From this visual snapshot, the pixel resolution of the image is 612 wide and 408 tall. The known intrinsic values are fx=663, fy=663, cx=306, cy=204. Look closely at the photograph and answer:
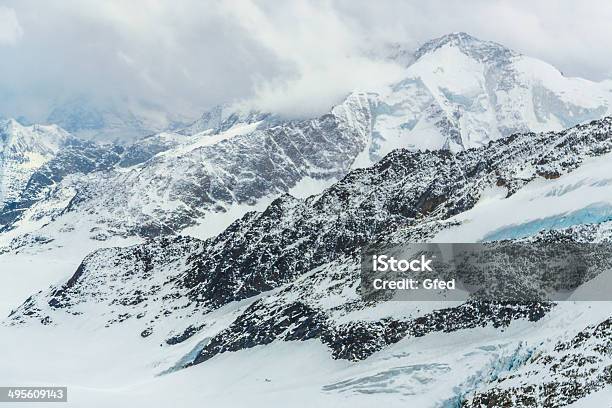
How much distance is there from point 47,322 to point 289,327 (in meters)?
103

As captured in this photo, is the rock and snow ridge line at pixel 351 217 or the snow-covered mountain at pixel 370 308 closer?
the snow-covered mountain at pixel 370 308

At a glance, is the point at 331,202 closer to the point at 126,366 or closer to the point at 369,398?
the point at 126,366

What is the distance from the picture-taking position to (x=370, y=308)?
102m

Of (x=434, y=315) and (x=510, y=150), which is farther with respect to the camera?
(x=510, y=150)

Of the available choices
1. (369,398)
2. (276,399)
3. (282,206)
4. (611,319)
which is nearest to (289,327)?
(276,399)

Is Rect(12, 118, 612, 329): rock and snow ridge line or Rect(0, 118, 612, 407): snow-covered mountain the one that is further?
Rect(12, 118, 612, 329): rock and snow ridge line

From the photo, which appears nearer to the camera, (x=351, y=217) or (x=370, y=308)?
(x=370, y=308)

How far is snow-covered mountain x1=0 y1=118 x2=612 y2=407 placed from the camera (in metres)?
75.4

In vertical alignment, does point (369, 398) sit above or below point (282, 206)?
below

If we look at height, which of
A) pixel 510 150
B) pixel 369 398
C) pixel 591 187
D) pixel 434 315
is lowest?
pixel 369 398

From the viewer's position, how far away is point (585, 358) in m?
59.5

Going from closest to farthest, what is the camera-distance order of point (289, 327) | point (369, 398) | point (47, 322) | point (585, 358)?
point (585, 358) → point (369, 398) → point (289, 327) → point (47, 322)

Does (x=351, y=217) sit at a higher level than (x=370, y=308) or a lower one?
higher

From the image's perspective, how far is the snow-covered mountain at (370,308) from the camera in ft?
247
